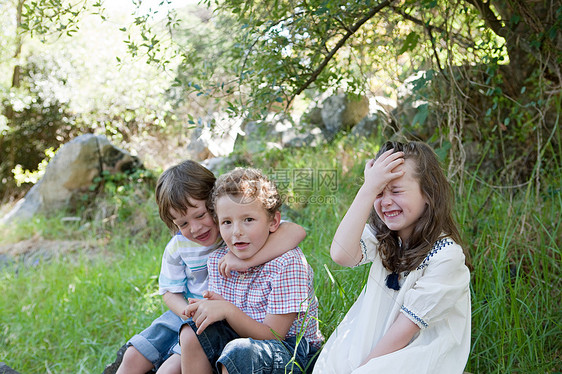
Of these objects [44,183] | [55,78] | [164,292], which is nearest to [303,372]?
[164,292]

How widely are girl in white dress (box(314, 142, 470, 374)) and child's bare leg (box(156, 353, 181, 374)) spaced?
610 mm

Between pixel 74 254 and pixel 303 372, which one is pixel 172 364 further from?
pixel 74 254

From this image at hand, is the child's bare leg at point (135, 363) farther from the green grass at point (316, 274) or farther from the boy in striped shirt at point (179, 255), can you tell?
the green grass at point (316, 274)

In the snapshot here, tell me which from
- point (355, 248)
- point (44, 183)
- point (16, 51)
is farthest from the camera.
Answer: point (16, 51)

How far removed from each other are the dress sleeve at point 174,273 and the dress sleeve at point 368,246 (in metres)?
0.91

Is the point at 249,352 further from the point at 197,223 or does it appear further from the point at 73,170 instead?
the point at 73,170

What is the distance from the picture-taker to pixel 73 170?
643 cm

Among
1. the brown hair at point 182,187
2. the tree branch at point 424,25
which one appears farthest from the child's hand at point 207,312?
the tree branch at point 424,25

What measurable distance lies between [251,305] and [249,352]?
0.27 meters

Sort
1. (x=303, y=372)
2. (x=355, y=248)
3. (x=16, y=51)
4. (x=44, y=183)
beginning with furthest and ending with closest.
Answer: (x=16, y=51) < (x=44, y=183) < (x=303, y=372) < (x=355, y=248)

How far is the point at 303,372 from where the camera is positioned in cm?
182

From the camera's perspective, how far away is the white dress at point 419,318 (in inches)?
58.2

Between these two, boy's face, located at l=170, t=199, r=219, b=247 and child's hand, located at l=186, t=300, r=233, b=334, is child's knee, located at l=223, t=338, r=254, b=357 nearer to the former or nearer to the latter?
child's hand, located at l=186, t=300, r=233, b=334

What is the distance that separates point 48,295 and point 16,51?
20.0 feet
